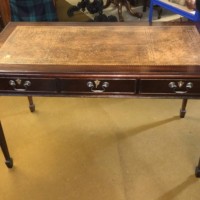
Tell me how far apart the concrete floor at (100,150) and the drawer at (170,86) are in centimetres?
60

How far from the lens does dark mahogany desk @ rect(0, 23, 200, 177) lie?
3.59 feet

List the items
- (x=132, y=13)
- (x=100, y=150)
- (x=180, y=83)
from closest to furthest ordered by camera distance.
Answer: (x=180, y=83) < (x=100, y=150) < (x=132, y=13)

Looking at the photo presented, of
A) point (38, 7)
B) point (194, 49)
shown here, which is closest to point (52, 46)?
point (194, 49)

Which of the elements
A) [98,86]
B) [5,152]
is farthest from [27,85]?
[5,152]

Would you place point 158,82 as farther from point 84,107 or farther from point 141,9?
point 141,9

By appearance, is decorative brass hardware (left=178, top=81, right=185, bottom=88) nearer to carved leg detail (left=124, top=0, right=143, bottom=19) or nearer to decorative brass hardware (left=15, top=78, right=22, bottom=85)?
decorative brass hardware (left=15, top=78, right=22, bottom=85)

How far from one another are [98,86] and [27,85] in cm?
32

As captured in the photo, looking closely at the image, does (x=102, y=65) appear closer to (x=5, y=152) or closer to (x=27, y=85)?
(x=27, y=85)

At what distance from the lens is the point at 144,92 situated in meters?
1.15

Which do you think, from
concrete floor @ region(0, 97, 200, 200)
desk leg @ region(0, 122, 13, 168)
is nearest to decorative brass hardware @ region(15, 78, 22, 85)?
desk leg @ region(0, 122, 13, 168)

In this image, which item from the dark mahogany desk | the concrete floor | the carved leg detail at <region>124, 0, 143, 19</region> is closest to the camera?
the dark mahogany desk

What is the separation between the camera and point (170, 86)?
1108mm

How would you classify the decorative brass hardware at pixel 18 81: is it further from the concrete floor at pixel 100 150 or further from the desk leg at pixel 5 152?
the concrete floor at pixel 100 150

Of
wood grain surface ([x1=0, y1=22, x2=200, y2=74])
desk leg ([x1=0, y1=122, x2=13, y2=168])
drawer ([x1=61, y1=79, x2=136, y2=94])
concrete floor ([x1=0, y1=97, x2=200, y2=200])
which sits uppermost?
wood grain surface ([x1=0, y1=22, x2=200, y2=74])
